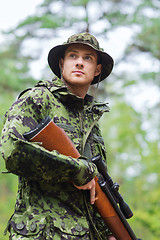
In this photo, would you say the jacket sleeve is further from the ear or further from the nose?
the ear

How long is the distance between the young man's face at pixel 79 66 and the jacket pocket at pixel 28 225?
127 cm

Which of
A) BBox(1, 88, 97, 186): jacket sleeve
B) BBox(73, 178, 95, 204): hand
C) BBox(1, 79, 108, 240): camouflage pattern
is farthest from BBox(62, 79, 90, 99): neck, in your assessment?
BBox(73, 178, 95, 204): hand

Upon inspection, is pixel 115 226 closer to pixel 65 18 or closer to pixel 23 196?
pixel 23 196

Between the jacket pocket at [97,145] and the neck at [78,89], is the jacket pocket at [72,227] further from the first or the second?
the neck at [78,89]

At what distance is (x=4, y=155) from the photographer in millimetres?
2387

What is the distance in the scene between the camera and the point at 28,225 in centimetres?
248

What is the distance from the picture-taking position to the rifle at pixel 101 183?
246cm

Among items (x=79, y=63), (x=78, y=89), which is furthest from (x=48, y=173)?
(x=79, y=63)

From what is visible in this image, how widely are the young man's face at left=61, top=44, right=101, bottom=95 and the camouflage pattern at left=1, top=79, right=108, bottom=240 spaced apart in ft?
0.53

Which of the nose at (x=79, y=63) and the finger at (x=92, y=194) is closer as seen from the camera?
the finger at (x=92, y=194)

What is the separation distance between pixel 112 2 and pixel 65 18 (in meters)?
1.76

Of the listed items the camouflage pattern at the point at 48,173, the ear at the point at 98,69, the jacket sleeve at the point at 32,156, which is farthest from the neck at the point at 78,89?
the jacket sleeve at the point at 32,156

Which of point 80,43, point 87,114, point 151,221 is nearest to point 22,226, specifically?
point 87,114

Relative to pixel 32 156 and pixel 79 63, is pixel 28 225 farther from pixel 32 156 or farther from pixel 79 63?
pixel 79 63
